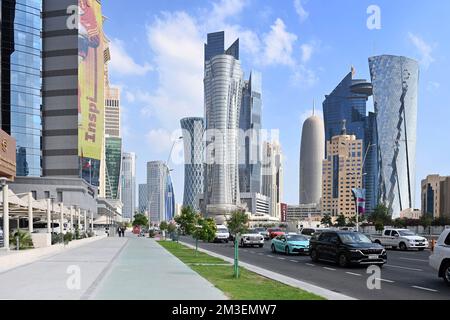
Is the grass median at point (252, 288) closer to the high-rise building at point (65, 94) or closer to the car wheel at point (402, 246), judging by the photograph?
the car wheel at point (402, 246)

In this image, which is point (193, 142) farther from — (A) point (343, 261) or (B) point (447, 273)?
(B) point (447, 273)

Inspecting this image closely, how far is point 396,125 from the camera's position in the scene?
149500mm

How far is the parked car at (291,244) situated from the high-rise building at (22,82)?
68.6m

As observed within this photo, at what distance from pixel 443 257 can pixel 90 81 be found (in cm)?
9332

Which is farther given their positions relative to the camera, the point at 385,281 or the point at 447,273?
the point at 385,281

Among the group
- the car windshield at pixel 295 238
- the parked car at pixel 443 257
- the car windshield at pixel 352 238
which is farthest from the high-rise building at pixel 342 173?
the parked car at pixel 443 257

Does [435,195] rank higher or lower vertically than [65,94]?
lower

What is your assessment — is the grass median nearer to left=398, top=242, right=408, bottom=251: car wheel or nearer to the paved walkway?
the paved walkway

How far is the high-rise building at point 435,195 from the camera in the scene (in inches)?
5285

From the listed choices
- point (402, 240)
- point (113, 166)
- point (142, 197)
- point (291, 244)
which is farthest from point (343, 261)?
point (113, 166)

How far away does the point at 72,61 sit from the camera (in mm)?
91125

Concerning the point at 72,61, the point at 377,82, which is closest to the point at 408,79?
the point at 377,82

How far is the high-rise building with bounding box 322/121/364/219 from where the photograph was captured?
143125 millimetres
